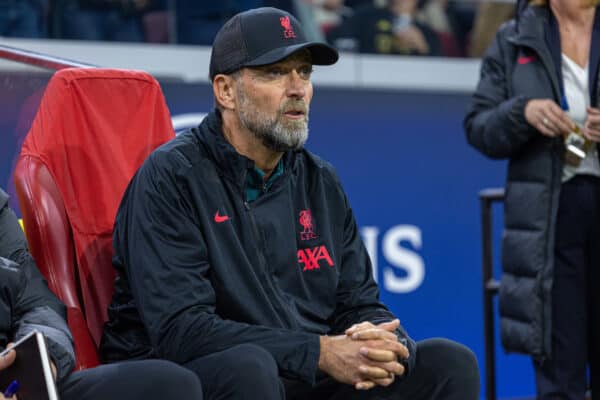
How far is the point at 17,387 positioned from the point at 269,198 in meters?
0.88

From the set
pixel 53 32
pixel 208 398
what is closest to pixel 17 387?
pixel 208 398

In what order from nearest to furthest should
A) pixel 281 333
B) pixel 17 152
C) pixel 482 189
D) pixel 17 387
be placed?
pixel 17 387, pixel 281 333, pixel 17 152, pixel 482 189

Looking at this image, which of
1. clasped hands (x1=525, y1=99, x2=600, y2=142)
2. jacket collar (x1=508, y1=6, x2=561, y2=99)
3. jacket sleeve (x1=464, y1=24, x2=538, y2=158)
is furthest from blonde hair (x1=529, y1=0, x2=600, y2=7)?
clasped hands (x1=525, y1=99, x2=600, y2=142)

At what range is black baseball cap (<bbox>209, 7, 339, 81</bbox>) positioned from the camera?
2.80 metres

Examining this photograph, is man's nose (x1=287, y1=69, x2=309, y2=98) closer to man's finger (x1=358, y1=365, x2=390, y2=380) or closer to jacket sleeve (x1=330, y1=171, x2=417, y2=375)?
jacket sleeve (x1=330, y1=171, x2=417, y2=375)

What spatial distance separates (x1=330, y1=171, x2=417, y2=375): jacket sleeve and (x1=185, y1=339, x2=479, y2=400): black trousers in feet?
0.59

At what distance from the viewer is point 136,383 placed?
92.1 inches

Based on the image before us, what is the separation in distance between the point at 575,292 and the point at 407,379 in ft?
4.29

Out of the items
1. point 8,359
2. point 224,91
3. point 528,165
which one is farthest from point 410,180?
point 8,359

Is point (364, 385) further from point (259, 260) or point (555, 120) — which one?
point (555, 120)

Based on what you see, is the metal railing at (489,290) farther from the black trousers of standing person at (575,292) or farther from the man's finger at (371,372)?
the man's finger at (371,372)

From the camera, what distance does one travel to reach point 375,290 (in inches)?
118

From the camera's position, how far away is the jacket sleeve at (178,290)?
257cm

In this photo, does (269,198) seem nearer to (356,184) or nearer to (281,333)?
(281,333)
